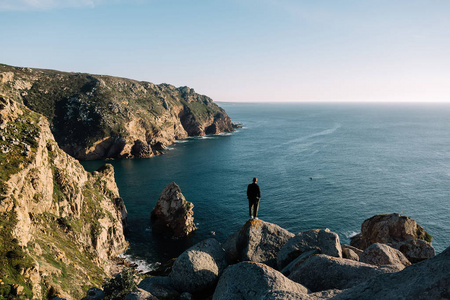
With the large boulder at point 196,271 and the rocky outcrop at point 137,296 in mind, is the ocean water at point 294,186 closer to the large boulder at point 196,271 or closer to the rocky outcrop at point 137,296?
the large boulder at point 196,271

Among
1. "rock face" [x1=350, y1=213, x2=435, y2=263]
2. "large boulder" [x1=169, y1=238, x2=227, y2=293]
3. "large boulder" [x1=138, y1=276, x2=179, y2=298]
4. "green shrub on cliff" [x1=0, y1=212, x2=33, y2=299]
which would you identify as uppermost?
"large boulder" [x1=169, y1=238, x2=227, y2=293]

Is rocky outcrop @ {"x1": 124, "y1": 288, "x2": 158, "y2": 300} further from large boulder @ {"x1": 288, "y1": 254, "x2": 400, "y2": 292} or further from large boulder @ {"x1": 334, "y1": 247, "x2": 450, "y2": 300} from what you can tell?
large boulder @ {"x1": 334, "y1": 247, "x2": 450, "y2": 300}

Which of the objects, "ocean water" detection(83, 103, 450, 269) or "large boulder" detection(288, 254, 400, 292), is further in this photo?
"ocean water" detection(83, 103, 450, 269)

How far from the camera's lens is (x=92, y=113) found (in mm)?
131750

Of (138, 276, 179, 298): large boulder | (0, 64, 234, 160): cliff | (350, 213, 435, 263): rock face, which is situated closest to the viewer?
(138, 276, 179, 298): large boulder

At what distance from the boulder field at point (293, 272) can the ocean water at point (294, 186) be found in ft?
120

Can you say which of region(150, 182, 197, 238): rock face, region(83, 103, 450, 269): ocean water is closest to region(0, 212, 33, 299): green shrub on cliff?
region(83, 103, 450, 269): ocean water

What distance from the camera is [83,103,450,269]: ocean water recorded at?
5784 centimetres

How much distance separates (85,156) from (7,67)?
74849 mm

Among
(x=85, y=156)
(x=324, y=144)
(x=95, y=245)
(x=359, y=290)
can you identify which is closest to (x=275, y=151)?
(x=324, y=144)

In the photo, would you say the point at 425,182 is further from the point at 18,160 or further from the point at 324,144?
the point at 18,160

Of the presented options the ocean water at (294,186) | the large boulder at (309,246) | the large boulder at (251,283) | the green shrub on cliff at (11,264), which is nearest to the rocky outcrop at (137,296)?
the large boulder at (251,283)

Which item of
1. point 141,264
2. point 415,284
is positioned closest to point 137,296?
point 415,284

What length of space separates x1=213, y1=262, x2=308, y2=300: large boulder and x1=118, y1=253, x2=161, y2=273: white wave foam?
38582 mm
